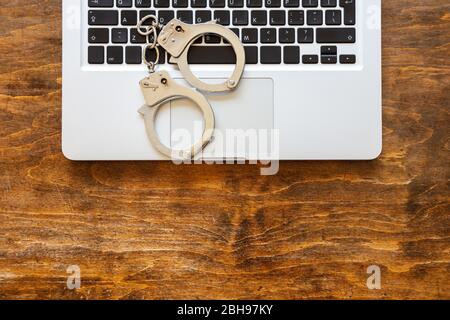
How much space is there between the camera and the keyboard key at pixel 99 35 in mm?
594

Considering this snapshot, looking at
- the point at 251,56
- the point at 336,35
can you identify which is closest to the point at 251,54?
the point at 251,56

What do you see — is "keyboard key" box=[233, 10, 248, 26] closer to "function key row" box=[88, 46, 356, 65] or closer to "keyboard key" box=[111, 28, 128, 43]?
"function key row" box=[88, 46, 356, 65]

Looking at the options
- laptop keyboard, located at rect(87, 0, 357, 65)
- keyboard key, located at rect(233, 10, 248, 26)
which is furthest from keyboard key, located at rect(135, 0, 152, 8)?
keyboard key, located at rect(233, 10, 248, 26)

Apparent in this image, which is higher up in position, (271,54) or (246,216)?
(271,54)

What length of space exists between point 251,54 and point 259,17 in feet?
0.15

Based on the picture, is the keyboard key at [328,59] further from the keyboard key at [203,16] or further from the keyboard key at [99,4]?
the keyboard key at [99,4]

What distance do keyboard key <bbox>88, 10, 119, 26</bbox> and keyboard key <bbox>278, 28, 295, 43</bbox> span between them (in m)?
0.19

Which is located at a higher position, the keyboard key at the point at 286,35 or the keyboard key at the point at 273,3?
the keyboard key at the point at 273,3

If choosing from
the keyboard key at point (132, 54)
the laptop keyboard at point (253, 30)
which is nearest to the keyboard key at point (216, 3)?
the laptop keyboard at point (253, 30)

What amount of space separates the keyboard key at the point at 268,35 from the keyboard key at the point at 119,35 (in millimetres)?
162

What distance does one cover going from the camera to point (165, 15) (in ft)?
1.99

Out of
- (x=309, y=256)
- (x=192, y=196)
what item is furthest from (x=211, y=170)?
(x=309, y=256)

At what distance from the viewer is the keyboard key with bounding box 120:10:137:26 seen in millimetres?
598

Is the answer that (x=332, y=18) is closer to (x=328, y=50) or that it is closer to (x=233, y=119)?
(x=328, y=50)
